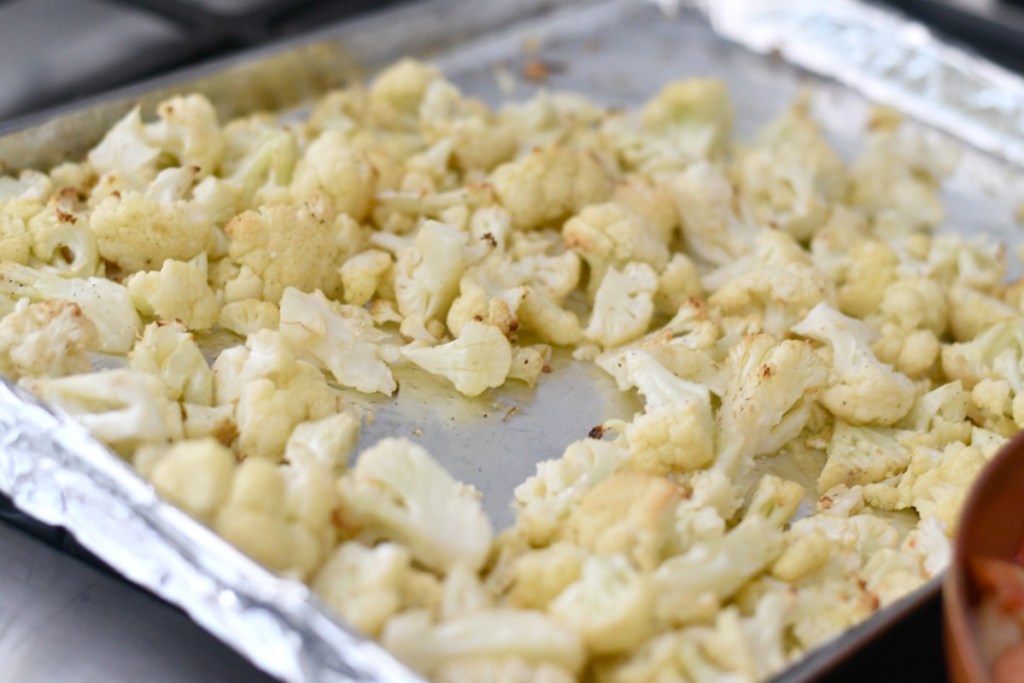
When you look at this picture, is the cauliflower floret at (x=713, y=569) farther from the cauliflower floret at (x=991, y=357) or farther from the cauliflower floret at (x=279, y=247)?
the cauliflower floret at (x=279, y=247)

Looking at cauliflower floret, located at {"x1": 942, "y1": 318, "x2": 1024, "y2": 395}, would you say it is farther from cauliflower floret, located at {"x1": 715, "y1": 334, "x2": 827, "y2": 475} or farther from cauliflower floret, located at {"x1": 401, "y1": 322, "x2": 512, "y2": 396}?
cauliflower floret, located at {"x1": 401, "y1": 322, "x2": 512, "y2": 396}

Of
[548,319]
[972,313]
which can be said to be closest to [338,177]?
[548,319]

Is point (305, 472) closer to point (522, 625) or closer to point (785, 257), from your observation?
point (522, 625)

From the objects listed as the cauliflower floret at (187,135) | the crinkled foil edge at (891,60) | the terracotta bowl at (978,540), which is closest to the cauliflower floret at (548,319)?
the cauliflower floret at (187,135)

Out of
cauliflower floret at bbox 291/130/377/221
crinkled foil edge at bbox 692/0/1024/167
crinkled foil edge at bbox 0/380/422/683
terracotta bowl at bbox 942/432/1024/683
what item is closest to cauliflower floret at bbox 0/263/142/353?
crinkled foil edge at bbox 0/380/422/683

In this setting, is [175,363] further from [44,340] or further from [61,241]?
[61,241]

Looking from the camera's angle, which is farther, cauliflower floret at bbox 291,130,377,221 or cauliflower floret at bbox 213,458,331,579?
cauliflower floret at bbox 291,130,377,221
